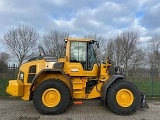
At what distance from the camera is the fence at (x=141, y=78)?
13.4 metres

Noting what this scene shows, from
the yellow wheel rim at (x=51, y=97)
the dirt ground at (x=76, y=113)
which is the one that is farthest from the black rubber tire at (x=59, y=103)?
the dirt ground at (x=76, y=113)

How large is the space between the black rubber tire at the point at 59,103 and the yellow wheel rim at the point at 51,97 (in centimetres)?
10

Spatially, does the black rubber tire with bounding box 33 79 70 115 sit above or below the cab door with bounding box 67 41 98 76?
below

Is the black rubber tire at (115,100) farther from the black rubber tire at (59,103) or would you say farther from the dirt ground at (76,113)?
the black rubber tire at (59,103)

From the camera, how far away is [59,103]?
8930 millimetres

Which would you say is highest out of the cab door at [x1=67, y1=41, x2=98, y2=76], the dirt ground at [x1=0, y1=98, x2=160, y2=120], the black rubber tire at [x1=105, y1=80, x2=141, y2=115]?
the cab door at [x1=67, y1=41, x2=98, y2=76]

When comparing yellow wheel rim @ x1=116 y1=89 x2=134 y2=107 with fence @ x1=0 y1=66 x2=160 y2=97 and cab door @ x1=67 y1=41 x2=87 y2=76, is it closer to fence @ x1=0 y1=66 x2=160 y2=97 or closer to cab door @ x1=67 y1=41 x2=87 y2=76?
cab door @ x1=67 y1=41 x2=87 y2=76

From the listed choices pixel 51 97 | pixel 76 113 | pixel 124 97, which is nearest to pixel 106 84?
pixel 124 97

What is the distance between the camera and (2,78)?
13.9 metres

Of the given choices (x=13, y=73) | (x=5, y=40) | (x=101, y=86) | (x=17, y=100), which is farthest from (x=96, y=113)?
(x=5, y=40)

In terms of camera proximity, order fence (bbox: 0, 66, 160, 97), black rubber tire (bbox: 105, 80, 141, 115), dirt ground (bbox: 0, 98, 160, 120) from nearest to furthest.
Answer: dirt ground (bbox: 0, 98, 160, 120)
black rubber tire (bbox: 105, 80, 141, 115)
fence (bbox: 0, 66, 160, 97)

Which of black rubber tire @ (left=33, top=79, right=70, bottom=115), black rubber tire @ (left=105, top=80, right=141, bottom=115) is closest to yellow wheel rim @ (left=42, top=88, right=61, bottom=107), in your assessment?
black rubber tire @ (left=33, top=79, right=70, bottom=115)

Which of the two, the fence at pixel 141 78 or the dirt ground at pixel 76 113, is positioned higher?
the fence at pixel 141 78

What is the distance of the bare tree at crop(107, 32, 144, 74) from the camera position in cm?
4553
